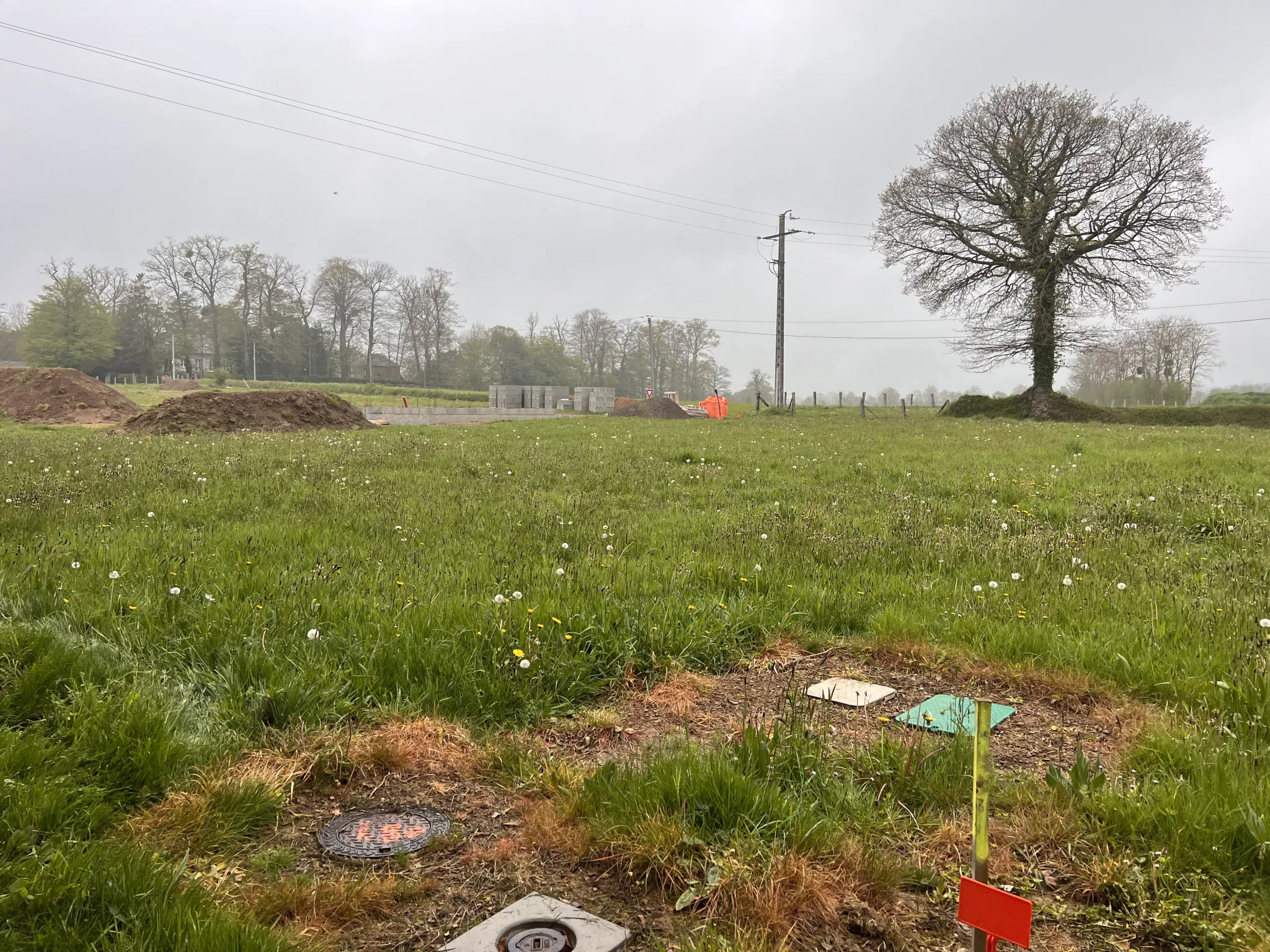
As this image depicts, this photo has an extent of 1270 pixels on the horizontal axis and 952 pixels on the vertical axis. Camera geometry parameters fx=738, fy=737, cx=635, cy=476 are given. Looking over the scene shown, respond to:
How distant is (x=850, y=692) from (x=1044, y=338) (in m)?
44.5

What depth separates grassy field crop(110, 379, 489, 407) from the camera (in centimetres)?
5750

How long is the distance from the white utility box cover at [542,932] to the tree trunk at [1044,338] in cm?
4440

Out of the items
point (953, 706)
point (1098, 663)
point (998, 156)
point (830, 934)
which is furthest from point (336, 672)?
point (998, 156)

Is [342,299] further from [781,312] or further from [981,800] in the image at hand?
[981,800]

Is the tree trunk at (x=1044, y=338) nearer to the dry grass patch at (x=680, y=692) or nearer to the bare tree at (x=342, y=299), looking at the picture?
the dry grass patch at (x=680, y=692)

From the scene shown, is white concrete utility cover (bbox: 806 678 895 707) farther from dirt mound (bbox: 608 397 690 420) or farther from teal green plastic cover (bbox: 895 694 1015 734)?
dirt mound (bbox: 608 397 690 420)

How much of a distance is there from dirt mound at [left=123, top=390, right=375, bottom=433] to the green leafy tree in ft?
201

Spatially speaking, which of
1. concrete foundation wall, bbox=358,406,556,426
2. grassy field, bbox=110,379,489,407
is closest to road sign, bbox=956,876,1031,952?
concrete foundation wall, bbox=358,406,556,426

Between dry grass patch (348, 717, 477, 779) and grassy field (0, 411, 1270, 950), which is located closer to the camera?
grassy field (0, 411, 1270, 950)

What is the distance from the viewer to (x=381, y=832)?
291cm

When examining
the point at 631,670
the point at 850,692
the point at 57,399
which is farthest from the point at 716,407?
the point at 850,692

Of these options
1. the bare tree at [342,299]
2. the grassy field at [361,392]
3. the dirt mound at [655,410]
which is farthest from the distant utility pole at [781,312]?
the bare tree at [342,299]

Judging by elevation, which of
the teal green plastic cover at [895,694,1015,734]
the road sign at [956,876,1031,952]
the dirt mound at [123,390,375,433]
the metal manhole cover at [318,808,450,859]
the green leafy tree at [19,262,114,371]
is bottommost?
the metal manhole cover at [318,808,450,859]

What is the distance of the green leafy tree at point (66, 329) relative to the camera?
236 feet
